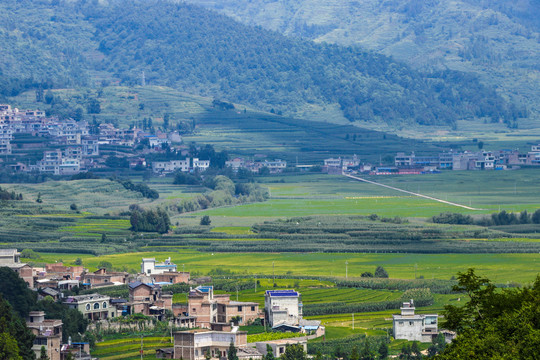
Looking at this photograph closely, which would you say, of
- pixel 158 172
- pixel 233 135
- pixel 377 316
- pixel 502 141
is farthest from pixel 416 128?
pixel 377 316

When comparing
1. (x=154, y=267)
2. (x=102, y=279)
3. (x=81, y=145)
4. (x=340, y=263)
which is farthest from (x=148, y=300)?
(x=81, y=145)

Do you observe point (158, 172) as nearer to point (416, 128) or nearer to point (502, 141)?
point (502, 141)

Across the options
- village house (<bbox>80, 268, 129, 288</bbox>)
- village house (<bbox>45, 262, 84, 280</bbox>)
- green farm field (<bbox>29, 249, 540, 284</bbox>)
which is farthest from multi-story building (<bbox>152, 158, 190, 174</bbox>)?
village house (<bbox>80, 268, 129, 288</bbox>)

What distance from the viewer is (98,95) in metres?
172

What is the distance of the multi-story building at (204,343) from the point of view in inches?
1679

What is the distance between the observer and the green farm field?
63750mm

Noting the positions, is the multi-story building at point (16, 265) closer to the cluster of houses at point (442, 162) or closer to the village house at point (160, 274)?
the village house at point (160, 274)

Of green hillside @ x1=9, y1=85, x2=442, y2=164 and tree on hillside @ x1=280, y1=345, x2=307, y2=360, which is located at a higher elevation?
green hillside @ x1=9, y1=85, x2=442, y2=164

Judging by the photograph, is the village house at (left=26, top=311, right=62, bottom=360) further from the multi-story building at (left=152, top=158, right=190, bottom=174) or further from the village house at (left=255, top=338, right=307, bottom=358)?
the multi-story building at (left=152, top=158, right=190, bottom=174)

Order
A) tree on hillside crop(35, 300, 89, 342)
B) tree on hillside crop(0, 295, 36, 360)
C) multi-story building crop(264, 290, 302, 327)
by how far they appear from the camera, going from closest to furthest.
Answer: tree on hillside crop(0, 295, 36, 360) → tree on hillside crop(35, 300, 89, 342) → multi-story building crop(264, 290, 302, 327)

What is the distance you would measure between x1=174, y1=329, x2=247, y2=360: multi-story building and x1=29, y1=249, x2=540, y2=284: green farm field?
65.5ft

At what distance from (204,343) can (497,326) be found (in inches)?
652

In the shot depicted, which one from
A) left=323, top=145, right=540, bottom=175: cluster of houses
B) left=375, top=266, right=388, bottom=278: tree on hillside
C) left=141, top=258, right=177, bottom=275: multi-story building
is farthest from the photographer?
left=323, top=145, right=540, bottom=175: cluster of houses

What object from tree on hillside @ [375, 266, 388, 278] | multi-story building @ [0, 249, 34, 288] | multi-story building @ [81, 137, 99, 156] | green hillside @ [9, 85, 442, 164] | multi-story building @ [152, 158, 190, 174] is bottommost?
tree on hillside @ [375, 266, 388, 278]
